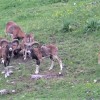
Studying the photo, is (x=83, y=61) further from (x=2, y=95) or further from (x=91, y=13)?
(x=91, y=13)

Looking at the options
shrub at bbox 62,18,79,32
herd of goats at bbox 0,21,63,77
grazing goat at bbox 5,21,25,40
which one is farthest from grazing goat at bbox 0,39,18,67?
shrub at bbox 62,18,79,32

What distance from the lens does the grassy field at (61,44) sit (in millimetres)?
13375

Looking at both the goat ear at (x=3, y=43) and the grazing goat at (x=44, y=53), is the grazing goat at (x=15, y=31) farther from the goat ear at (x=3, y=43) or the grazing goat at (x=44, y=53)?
the grazing goat at (x=44, y=53)

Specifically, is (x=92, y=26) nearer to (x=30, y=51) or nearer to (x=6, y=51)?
(x=30, y=51)

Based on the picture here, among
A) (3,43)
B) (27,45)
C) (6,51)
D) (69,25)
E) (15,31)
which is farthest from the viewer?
(69,25)

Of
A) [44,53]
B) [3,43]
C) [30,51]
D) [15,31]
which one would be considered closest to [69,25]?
[15,31]

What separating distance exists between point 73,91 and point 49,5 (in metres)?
9.28

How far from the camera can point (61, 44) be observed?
17281 millimetres

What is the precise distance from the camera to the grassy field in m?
13.4

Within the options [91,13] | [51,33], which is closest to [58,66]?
[51,33]

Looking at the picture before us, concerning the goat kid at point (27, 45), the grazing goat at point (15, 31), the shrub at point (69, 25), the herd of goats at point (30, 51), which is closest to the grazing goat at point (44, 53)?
the herd of goats at point (30, 51)

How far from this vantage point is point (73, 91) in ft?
43.4

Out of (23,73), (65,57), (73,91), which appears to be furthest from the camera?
(65,57)

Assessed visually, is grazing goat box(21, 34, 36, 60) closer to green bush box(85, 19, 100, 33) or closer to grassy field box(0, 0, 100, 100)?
grassy field box(0, 0, 100, 100)
